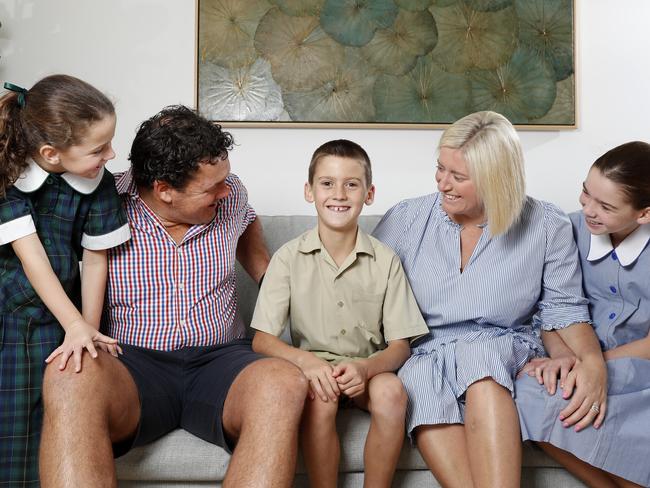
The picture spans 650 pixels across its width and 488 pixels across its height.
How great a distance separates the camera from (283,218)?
243cm

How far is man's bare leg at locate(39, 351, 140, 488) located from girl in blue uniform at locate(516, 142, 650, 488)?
0.93 meters

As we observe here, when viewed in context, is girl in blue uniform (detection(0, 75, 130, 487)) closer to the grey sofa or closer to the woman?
the grey sofa

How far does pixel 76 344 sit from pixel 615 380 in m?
1.29

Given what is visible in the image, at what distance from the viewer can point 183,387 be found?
178 centimetres

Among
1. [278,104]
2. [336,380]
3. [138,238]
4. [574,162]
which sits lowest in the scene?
[336,380]

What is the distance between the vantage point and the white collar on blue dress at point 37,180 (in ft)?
5.55

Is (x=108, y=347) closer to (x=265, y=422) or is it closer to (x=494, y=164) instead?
(x=265, y=422)

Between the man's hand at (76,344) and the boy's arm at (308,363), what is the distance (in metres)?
0.41

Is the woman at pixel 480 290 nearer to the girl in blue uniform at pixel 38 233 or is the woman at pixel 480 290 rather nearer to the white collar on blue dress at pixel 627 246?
the white collar on blue dress at pixel 627 246

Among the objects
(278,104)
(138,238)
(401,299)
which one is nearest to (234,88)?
(278,104)

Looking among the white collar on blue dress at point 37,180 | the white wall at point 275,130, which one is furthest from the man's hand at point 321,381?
the white wall at point 275,130

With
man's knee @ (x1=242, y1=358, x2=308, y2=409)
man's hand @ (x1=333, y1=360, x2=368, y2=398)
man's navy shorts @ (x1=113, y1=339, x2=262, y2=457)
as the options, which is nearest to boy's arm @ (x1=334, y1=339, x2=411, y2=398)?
man's hand @ (x1=333, y1=360, x2=368, y2=398)

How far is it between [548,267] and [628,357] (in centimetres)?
30

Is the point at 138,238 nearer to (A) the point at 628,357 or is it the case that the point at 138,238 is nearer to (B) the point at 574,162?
(A) the point at 628,357
